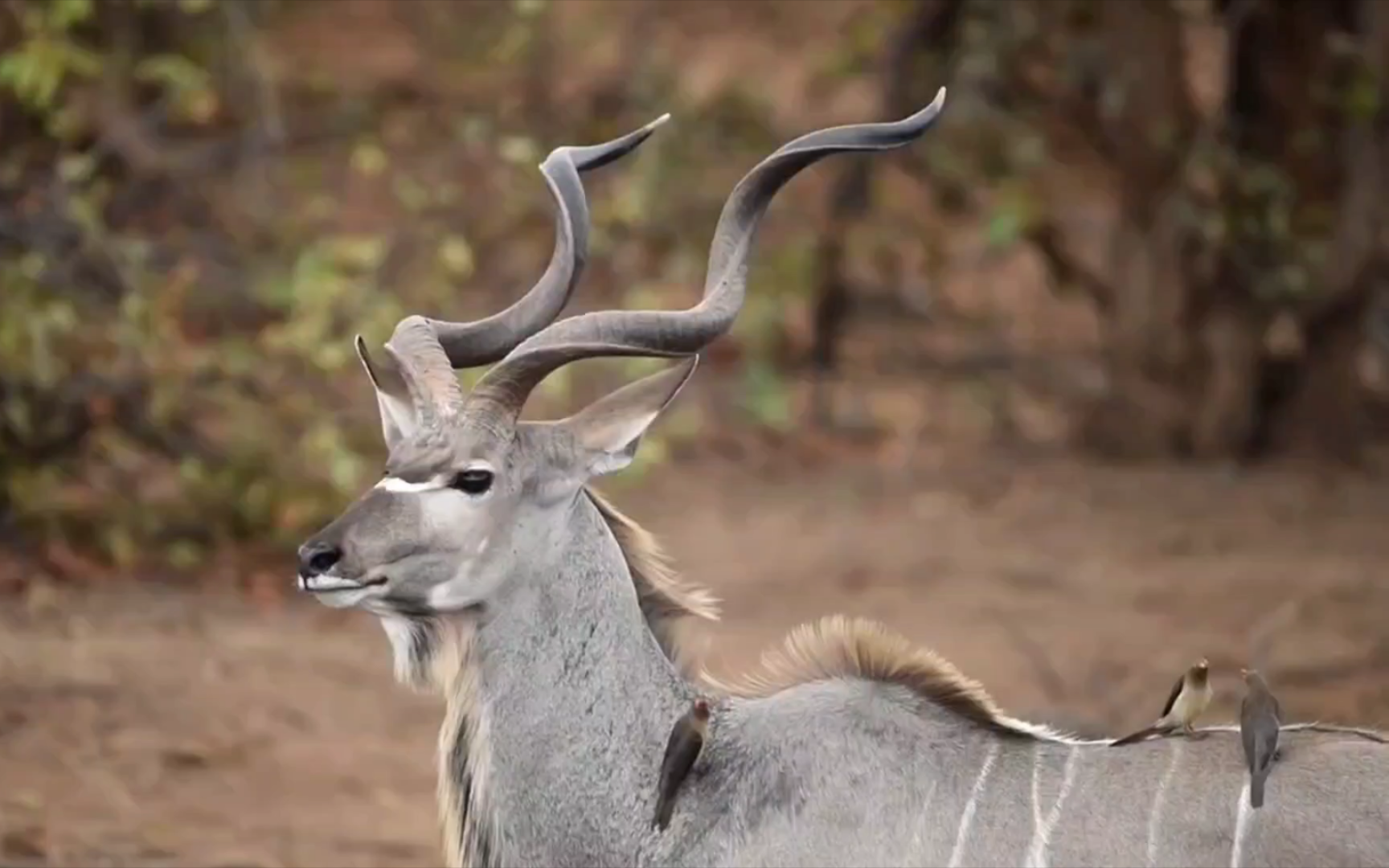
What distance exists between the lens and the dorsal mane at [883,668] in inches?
144

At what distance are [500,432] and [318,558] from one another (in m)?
0.37

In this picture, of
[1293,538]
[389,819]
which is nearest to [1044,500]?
[1293,538]

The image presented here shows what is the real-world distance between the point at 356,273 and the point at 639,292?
1.04m

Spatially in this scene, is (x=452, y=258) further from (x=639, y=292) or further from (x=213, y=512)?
(x=213, y=512)

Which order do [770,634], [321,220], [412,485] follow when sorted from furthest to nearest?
1. [321,220]
2. [770,634]
3. [412,485]

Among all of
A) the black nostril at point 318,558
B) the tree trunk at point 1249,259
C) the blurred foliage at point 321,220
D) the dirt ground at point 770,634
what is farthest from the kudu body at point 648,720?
the tree trunk at point 1249,259

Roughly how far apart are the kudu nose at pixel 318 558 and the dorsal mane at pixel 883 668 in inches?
29.1

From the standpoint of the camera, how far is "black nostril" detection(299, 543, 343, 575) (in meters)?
3.46

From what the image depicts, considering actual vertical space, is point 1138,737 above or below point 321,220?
below

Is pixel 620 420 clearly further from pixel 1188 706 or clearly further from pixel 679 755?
pixel 1188 706

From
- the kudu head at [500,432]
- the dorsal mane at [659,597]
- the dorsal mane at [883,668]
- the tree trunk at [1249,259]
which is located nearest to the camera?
the kudu head at [500,432]

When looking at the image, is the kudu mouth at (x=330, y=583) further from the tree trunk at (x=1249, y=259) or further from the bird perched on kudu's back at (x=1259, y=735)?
the tree trunk at (x=1249, y=259)

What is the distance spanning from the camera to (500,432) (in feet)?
12.0

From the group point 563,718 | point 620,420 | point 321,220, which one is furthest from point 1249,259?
point 563,718
